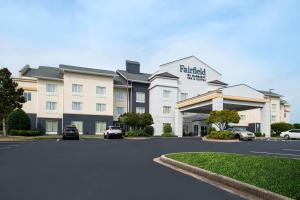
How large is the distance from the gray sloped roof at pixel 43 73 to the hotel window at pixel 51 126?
7064 millimetres

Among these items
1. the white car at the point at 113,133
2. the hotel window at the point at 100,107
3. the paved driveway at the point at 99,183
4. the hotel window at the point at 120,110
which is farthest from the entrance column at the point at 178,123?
the paved driveway at the point at 99,183

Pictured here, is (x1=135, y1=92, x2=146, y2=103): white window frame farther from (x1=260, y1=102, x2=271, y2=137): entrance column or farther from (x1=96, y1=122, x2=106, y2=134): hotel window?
(x1=260, y1=102, x2=271, y2=137): entrance column

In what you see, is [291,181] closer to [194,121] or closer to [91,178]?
[91,178]

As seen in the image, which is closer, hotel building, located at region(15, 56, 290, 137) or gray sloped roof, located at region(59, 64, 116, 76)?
hotel building, located at region(15, 56, 290, 137)

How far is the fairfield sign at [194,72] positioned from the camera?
52669mm

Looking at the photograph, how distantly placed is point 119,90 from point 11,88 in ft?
59.1

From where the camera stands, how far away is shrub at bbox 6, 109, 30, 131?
3975 cm

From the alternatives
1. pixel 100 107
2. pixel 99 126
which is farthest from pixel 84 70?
pixel 99 126

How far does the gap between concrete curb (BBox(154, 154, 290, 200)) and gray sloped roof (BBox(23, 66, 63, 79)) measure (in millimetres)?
39177

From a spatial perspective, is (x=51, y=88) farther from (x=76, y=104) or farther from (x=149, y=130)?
(x=149, y=130)

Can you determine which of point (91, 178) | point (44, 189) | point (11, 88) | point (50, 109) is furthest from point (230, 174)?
point (50, 109)

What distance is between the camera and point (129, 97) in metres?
51.1

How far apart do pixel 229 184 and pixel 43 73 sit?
44.4 meters

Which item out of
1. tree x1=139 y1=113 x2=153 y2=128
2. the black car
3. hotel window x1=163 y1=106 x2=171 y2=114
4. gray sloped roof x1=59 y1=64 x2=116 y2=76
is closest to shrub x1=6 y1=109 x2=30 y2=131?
the black car
